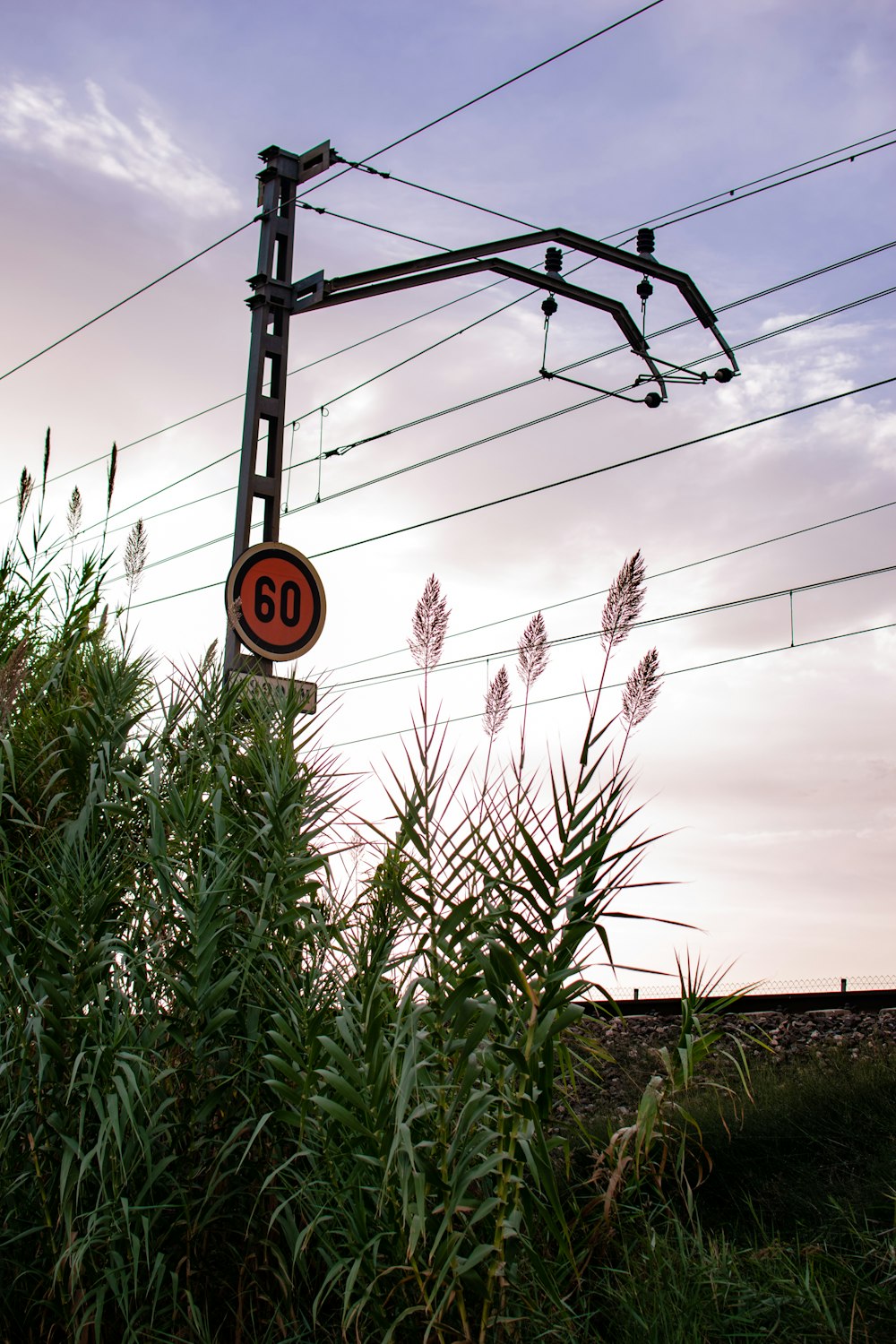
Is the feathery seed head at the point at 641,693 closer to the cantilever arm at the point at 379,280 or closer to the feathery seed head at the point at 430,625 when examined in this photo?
the feathery seed head at the point at 430,625

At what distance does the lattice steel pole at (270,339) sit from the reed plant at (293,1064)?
3386 mm

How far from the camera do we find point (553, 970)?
4.33 m

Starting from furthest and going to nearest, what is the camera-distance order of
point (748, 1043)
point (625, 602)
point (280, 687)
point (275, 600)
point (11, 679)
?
point (748, 1043)
point (275, 600)
point (280, 687)
point (11, 679)
point (625, 602)

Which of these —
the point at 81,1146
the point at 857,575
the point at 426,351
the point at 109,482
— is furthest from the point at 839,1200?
the point at 426,351

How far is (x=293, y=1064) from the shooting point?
Answer: 14.5 ft

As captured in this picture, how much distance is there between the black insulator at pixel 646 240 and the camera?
10836 millimetres

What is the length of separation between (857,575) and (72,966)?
36.6ft

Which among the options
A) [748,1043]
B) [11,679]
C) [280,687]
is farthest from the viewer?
[748,1043]

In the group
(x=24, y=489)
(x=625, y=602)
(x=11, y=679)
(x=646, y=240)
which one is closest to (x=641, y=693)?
(x=625, y=602)

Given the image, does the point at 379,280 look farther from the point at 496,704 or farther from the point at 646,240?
the point at 496,704

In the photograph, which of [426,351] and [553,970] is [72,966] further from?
[426,351]

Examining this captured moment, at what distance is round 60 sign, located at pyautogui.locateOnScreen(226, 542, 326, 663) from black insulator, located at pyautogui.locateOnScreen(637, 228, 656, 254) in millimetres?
4357

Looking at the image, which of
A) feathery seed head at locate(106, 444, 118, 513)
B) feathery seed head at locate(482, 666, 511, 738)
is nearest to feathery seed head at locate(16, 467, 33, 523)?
feathery seed head at locate(106, 444, 118, 513)

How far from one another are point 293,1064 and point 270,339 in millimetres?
6710
